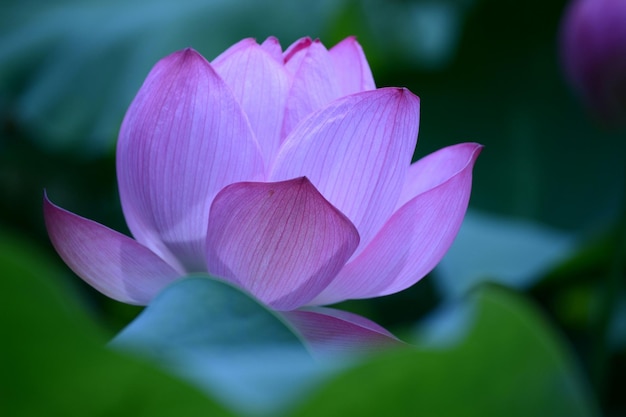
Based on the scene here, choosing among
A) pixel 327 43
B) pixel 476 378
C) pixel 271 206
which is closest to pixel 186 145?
pixel 271 206

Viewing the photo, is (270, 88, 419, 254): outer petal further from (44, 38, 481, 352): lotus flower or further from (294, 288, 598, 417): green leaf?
(294, 288, 598, 417): green leaf

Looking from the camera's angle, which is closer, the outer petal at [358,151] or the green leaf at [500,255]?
the outer petal at [358,151]

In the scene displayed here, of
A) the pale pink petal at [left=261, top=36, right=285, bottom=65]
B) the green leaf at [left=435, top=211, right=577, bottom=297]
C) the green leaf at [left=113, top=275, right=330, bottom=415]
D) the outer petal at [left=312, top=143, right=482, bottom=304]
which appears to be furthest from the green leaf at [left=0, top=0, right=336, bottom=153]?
the green leaf at [left=113, top=275, right=330, bottom=415]

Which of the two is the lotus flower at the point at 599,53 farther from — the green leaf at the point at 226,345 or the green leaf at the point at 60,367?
the green leaf at the point at 60,367

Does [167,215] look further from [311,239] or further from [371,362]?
[371,362]

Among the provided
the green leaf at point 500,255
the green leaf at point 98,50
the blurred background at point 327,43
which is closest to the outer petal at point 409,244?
the green leaf at point 500,255

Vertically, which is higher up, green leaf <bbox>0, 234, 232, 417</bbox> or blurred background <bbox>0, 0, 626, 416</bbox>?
blurred background <bbox>0, 0, 626, 416</bbox>

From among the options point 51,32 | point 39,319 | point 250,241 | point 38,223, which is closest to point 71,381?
point 39,319
